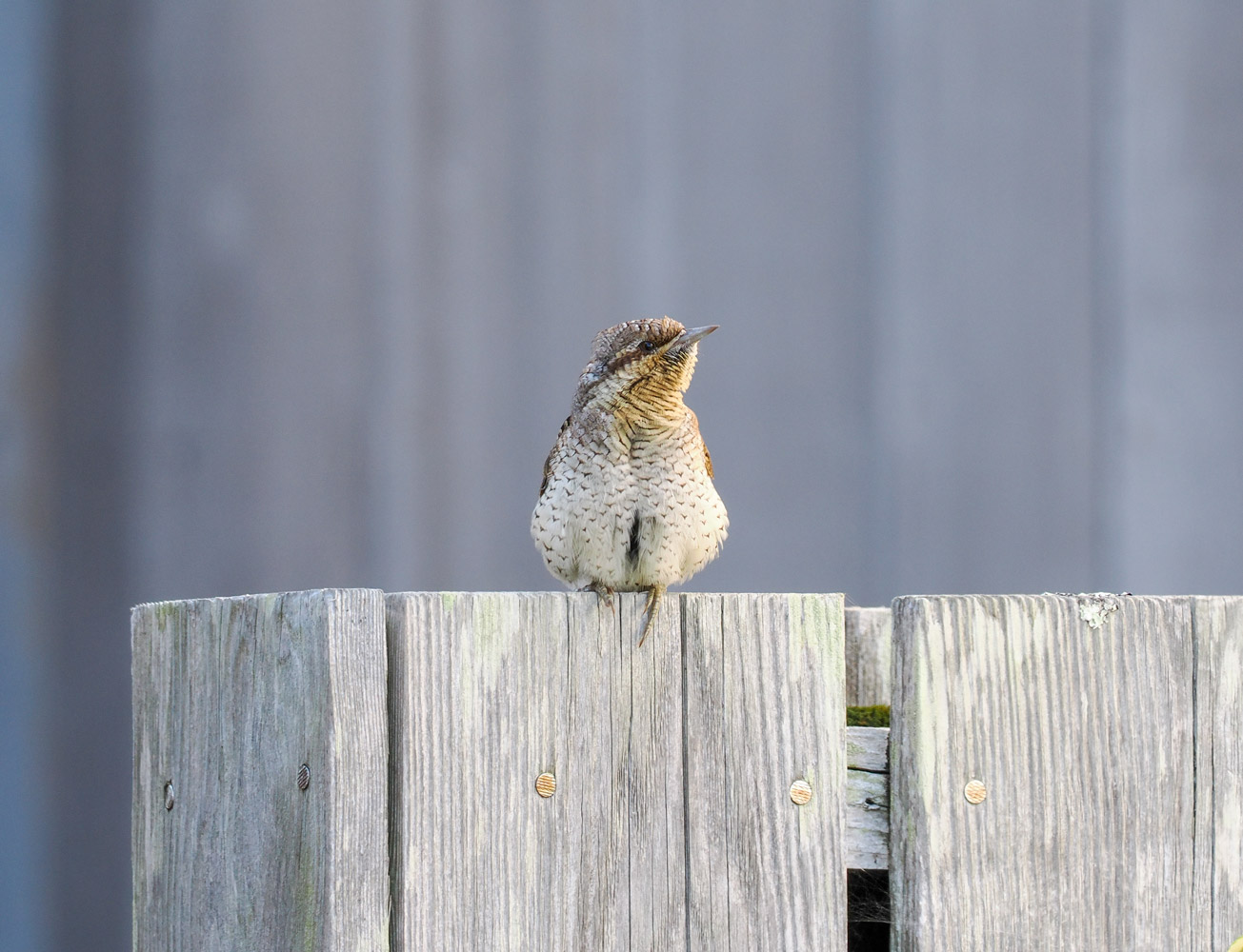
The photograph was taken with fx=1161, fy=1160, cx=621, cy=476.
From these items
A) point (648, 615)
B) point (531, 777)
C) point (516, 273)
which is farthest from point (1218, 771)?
point (516, 273)

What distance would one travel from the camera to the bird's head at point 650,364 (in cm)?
212

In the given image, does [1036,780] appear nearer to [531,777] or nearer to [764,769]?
[764,769]

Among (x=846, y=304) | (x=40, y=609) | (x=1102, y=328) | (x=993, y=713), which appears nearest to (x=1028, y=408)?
(x=1102, y=328)

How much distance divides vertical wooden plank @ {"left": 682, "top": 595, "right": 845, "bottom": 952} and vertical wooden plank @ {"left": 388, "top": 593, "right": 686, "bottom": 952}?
4 centimetres

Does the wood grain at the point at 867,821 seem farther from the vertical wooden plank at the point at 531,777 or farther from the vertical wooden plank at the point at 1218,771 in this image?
the vertical wooden plank at the point at 1218,771

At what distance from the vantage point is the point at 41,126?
10.5ft

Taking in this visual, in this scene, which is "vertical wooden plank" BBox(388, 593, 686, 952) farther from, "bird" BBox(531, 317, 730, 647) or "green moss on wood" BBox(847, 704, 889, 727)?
"bird" BBox(531, 317, 730, 647)

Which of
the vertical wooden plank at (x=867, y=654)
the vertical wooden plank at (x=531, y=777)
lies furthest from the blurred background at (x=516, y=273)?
the vertical wooden plank at (x=531, y=777)

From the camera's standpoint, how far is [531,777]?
4.60 feet

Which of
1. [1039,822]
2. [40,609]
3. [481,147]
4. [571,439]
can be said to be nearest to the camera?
[1039,822]

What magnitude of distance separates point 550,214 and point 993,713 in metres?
2.38

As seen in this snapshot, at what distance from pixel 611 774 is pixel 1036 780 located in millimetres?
530

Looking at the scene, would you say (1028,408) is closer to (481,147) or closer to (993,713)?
(481,147)

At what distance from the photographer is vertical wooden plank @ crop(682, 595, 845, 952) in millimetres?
1418
